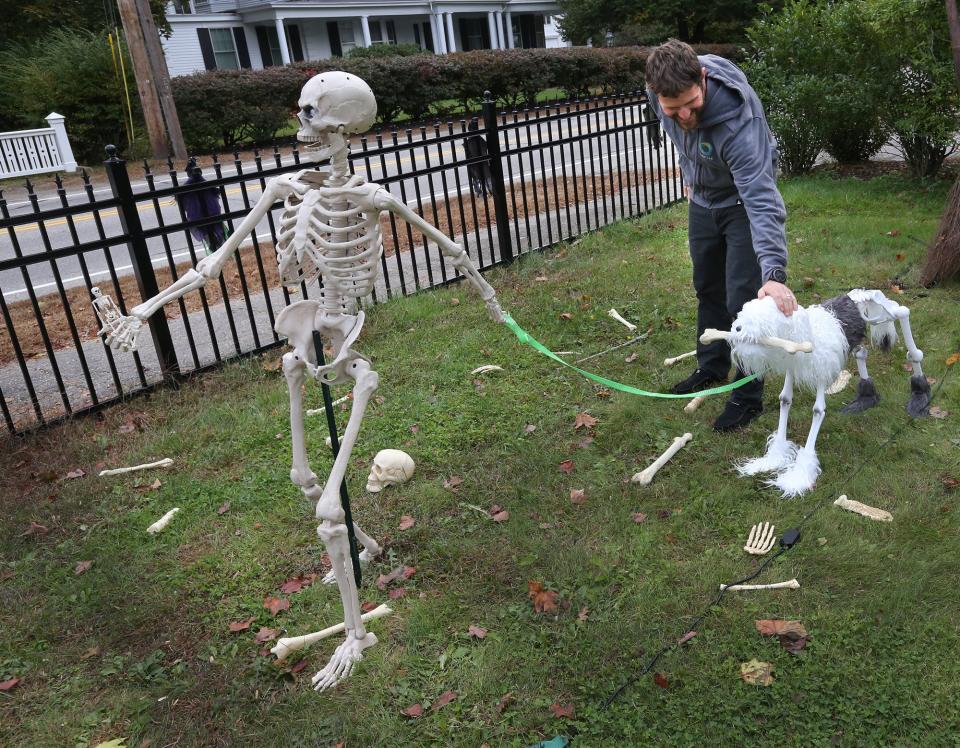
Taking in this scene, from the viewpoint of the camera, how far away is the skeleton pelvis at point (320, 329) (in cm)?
318

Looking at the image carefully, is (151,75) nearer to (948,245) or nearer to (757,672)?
(948,245)

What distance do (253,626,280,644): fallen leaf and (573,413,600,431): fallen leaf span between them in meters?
2.28

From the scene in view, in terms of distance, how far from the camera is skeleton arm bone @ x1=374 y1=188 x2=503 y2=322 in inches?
119

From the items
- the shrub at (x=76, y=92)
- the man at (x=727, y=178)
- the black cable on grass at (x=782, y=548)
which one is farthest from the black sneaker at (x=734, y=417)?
the shrub at (x=76, y=92)

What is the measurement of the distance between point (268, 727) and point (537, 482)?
1969 mm

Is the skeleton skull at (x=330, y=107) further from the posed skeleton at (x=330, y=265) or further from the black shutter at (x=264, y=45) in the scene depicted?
the black shutter at (x=264, y=45)

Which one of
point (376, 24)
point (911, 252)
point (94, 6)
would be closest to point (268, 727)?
point (911, 252)

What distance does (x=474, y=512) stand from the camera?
4.16m

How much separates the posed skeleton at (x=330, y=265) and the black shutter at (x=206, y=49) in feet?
112

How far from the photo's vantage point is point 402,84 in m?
21.7

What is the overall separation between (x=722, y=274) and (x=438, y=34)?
36.6 meters

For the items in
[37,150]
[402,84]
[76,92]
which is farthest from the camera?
[402,84]

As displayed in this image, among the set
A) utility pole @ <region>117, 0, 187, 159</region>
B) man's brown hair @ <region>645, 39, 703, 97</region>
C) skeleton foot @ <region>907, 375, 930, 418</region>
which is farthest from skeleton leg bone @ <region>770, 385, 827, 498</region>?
utility pole @ <region>117, 0, 187, 159</region>

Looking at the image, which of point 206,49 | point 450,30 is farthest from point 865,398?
point 450,30
